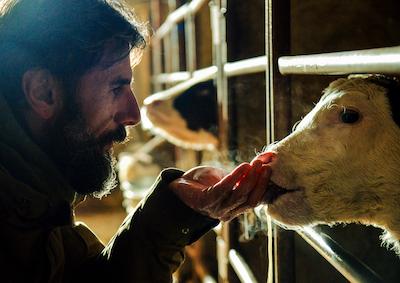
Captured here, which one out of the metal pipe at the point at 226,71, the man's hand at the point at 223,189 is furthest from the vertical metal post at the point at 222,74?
the man's hand at the point at 223,189

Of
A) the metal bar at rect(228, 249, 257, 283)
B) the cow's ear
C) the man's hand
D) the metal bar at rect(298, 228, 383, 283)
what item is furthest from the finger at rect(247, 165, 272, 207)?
the cow's ear

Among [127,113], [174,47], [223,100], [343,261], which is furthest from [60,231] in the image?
[174,47]

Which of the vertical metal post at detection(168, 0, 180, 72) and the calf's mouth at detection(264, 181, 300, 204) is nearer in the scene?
the calf's mouth at detection(264, 181, 300, 204)

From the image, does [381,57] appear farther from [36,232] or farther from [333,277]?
[333,277]

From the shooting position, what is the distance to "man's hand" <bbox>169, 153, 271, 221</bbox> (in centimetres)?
128

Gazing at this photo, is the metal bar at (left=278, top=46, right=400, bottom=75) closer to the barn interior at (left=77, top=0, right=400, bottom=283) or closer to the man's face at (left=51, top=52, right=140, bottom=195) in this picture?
the barn interior at (left=77, top=0, right=400, bottom=283)

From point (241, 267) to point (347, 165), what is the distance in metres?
1.02

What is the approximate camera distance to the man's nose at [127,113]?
5.14 ft

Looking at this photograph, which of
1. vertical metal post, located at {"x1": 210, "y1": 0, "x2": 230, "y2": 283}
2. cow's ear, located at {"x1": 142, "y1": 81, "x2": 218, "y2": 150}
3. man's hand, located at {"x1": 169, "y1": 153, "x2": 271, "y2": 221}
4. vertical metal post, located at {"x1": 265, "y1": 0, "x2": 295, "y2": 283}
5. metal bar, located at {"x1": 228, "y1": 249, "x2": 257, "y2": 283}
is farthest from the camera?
cow's ear, located at {"x1": 142, "y1": 81, "x2": 218, "y2": 150}

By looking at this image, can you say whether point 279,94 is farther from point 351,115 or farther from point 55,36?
point 55,36

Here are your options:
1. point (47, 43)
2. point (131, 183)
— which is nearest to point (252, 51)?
point (47, 43)

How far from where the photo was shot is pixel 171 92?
376cm

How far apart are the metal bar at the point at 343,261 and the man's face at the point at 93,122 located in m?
0.61

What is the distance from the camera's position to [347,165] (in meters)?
1.38
